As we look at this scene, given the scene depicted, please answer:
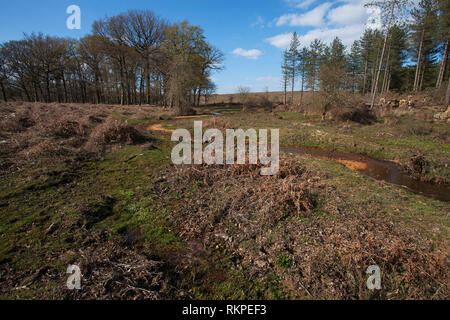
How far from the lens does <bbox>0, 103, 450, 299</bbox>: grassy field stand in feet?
10.7

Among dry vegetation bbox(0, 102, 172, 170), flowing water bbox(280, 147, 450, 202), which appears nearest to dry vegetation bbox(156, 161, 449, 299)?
flowing water bbox(280, 147, 450, 202)

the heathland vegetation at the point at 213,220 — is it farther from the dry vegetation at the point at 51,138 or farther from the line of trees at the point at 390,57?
the line of trees at the point at 390,57

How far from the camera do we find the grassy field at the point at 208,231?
325cm

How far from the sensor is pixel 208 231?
470 cm

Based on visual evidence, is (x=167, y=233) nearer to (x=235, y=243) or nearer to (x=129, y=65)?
(x=235, y=243)

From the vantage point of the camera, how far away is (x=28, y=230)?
4.24 m

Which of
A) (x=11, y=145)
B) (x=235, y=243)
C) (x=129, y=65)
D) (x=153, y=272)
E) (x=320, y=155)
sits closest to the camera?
(x=153, y=272)

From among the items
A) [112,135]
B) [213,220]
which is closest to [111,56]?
[112,135]
